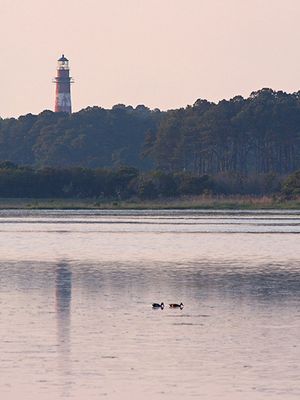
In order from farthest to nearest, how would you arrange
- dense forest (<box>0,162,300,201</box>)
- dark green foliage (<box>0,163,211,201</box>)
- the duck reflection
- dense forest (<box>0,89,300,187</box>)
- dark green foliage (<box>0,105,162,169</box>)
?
dark green foliage (<box>0,105,162,169</box>) < dense forest (<box>0,89,300,187</box>) < dark green foliage (<box>0,163,211,201</box>) < dense forest (<box>0,162,300,201</box>) < the duck reflection

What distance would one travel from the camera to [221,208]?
359ft

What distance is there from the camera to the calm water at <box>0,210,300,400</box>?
20.5 meters

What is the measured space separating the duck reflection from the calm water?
A: 0.03m

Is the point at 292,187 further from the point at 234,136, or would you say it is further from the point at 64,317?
the point at 64,317

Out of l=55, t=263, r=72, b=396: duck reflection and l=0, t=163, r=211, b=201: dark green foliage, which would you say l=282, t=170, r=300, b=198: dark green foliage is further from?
l=55, t=263, r=72, b=396: duck reflection

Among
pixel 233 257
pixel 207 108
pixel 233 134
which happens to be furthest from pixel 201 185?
pixel 233 257

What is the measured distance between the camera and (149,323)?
27391 mm

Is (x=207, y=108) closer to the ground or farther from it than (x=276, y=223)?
farther from it

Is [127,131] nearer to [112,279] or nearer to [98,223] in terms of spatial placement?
[98,223]

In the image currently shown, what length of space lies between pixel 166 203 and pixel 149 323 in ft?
295

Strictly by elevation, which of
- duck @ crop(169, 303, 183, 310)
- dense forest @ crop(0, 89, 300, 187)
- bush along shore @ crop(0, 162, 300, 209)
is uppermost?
dense forest @ crop(0, 89, 300, 187)

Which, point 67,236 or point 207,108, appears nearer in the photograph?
point 67,236

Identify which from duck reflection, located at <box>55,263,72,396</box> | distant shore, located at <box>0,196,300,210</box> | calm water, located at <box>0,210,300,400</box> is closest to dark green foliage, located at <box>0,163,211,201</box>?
distant shore, located at <box>0,196,300,210</box>

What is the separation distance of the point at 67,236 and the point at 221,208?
151 feet
